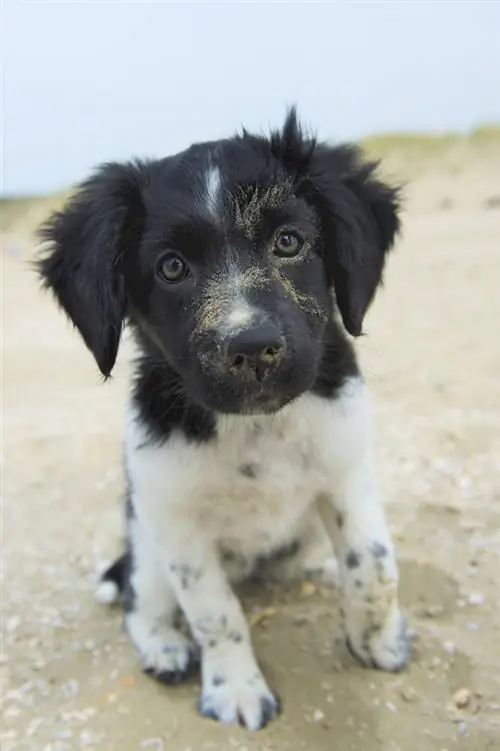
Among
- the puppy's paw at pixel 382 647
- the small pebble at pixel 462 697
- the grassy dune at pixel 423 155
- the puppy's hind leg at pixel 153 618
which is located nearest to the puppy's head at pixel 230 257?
the puppy's hind leg at pixel 153 618

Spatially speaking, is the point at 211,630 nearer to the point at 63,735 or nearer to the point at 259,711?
the point at 259,711

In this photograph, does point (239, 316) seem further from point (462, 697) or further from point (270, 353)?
point (462, 697)

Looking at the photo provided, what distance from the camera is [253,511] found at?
103 inches

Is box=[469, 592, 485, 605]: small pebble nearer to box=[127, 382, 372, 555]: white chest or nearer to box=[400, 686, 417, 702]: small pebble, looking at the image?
box=[400, 686, 417, 702]: small pebble

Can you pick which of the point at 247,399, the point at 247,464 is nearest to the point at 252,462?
the point at 247,464

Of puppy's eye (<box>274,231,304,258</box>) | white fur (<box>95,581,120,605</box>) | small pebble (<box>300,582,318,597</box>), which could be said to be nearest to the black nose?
puppy's eye (<box>274,231,304,258</box>)

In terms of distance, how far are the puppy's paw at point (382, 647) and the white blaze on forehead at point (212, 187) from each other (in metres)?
1.20

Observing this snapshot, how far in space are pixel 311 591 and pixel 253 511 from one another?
2.28 feet

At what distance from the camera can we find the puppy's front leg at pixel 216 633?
2.63 meters

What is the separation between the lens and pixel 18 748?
102 inches

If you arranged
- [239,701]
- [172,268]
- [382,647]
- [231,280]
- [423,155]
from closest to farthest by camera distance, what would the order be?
[231,280]
[172,268]
[239,701]
[382,647]
[423,155]

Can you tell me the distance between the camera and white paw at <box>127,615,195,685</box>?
9.36 feet

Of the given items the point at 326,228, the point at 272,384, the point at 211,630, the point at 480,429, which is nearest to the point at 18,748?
the point at 211,630

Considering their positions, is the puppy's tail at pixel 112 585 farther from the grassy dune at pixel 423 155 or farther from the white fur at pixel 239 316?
the grassy dune at pixel 423 155
